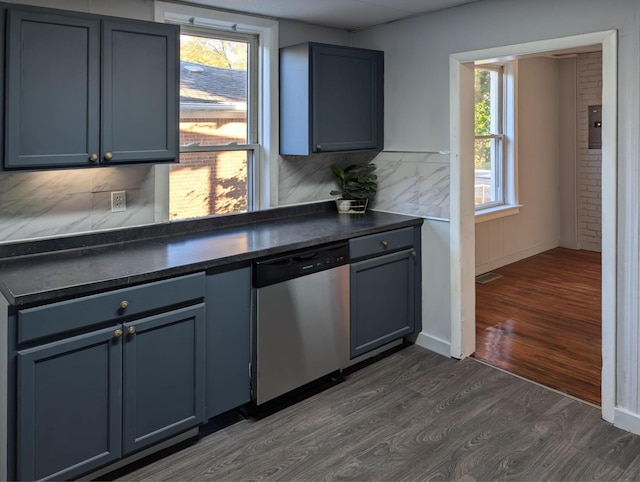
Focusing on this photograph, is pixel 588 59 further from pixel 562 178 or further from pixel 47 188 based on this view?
pixel 47 188

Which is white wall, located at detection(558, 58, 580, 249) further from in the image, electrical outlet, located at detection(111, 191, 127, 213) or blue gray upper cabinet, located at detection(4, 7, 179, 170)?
electrical outlet, located at detection(111, 191, 127, 213)

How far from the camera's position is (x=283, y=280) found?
2.79 meters

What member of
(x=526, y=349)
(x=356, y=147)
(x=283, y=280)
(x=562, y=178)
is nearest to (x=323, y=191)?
(x=356, y=147)

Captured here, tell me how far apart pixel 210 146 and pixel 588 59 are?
5.08 m

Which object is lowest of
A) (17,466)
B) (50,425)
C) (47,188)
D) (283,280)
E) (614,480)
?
(614,480)

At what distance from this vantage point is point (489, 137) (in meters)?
5.59

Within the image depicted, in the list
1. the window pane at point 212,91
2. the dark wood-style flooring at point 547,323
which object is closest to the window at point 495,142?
the dark wood-style flooring at point 547,323

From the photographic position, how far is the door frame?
257 cm

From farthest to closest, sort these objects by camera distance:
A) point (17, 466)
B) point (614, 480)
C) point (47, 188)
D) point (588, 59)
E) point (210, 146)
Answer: point (588, 59), point (210, 146), point (47, 188), point (614, 480), point (17, 466)

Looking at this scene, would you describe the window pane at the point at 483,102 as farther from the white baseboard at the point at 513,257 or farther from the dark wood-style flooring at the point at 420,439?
the dark wood-style flooring at the point at 420,439

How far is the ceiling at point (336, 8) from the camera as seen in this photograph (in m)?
3.06

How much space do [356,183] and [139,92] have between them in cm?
170

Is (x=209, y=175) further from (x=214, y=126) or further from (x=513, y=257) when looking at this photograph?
(x=513, y=257)

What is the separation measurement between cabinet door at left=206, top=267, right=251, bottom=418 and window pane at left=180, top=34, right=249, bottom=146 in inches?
41.8
